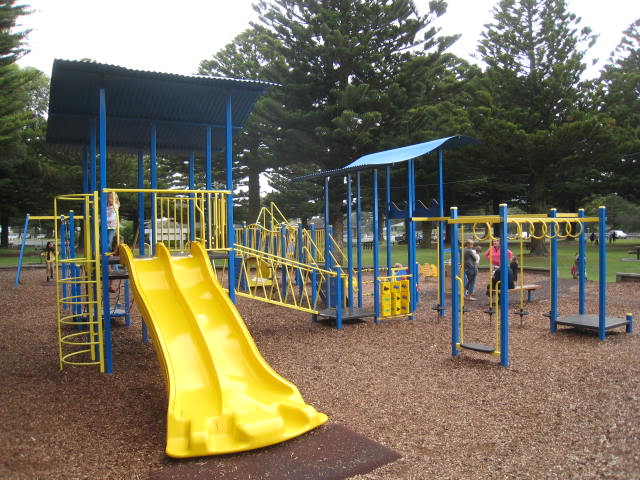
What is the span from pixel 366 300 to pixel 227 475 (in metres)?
9.93

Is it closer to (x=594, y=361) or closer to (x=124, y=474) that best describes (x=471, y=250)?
(x=594, y=361)

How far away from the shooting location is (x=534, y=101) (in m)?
27.1

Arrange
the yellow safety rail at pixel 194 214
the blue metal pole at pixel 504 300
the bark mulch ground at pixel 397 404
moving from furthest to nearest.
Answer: the yellow safety rail at pixel 194 214, the blue metal pole at pixel 504 300, the bark mulch ground at pixel 397 404

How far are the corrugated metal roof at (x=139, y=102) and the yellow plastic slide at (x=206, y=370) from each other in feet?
7.68

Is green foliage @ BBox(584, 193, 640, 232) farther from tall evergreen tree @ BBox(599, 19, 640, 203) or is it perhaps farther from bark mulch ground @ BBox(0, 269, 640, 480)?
bark mulch ground @ BBox(0, 269, 640, 480)

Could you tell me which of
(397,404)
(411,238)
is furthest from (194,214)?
(397,404)

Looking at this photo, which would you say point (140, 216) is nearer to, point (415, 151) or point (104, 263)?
point (104, 263)

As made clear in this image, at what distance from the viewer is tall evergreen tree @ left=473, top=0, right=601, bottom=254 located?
83.1ft

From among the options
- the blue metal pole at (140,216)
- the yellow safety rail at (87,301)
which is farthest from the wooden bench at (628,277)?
the yellow safety rail at (87,301)

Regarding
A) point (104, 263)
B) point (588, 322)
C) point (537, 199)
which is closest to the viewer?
point (104, 263)

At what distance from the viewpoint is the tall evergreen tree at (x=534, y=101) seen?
2534 cm

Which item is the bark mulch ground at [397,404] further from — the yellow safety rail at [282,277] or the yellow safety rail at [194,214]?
the yellow safety rail at [194,214]

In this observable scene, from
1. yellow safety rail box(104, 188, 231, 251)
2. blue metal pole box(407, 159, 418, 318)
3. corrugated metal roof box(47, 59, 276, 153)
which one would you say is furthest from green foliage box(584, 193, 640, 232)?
yellow safety rail box(104, 188, 231, 251)

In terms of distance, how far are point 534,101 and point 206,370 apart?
26.2m
